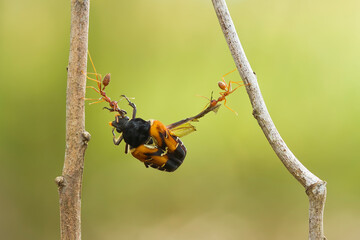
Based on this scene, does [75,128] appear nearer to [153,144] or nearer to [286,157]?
[153,144]

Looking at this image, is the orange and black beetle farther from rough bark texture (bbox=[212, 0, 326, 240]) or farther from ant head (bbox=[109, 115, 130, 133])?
rough bark texture (bbox=[212, 0, 326, 240])

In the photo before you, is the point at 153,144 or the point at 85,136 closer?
the point at 85,136

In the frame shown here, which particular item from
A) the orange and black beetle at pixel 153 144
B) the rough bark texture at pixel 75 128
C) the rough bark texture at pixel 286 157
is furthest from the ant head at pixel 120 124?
the rough bark texture at pixel 286 157

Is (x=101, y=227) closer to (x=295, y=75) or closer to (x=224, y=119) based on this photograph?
(x=224, y=119)

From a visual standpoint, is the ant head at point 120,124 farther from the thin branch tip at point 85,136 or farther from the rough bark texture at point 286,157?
the rough bark texture at point 286,157

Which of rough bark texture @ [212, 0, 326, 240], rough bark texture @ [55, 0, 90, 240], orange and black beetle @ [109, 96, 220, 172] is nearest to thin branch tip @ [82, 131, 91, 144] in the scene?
rough bark texture @ [55, 0, 90, 240]

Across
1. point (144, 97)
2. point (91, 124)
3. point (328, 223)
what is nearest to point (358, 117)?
point (328, 223)

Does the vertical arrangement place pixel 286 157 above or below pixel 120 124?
below

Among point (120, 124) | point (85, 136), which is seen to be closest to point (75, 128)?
point (85, 136)
